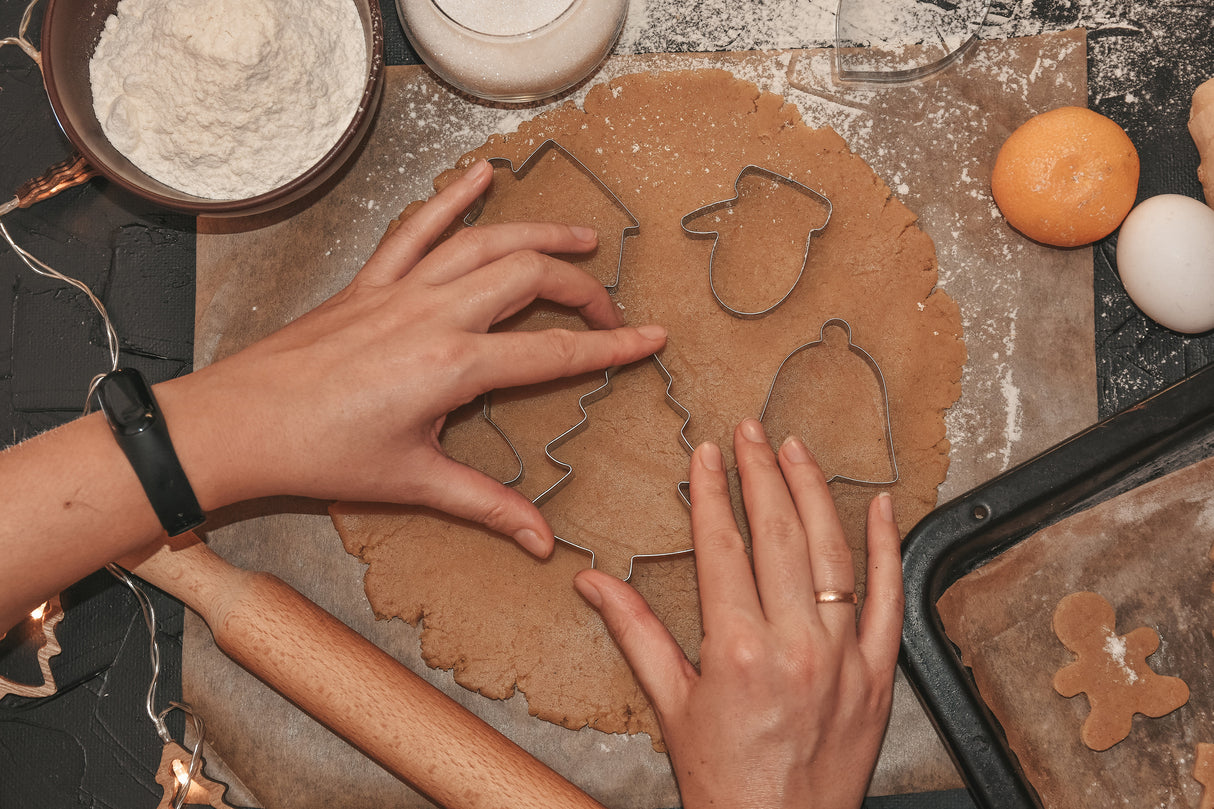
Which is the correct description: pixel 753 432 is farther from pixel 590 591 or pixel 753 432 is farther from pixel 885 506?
pixel 590 591

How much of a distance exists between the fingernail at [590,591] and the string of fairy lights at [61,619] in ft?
2.25

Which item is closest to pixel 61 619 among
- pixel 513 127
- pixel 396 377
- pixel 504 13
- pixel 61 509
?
pixel 61 509

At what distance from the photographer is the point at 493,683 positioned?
4.40ft

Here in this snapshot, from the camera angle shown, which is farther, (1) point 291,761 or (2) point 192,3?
(1) point 291,761

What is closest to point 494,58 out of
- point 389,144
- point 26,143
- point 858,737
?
point 389,144

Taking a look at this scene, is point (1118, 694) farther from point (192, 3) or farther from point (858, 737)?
point (192, 3)

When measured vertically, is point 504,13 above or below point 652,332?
above

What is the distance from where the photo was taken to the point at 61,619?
139 centimetres

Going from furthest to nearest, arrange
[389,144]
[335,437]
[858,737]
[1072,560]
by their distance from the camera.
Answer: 1. [389,144]
2. [1072,560]
3. [858,737]
4. [335,437]

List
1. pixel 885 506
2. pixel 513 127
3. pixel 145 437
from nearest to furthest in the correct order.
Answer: pixel 145 437 → pixel 885 506 → pixel 513 127

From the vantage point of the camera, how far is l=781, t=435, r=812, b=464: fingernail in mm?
1275

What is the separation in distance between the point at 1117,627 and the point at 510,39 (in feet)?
4.43

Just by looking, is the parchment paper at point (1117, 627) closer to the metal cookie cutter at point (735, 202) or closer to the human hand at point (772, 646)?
the human hand at point (772, 646)

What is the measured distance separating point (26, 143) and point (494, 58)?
2.86 ft
